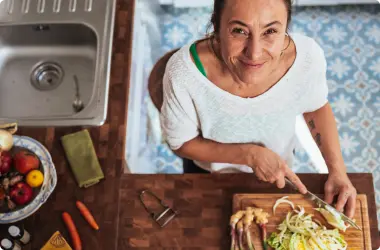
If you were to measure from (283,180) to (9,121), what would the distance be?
85cm

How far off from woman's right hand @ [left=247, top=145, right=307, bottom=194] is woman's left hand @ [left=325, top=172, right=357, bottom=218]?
76 mm

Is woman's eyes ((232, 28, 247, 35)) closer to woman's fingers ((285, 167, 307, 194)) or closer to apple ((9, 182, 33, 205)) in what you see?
woman's fingers ((285, 167, 307, 194))

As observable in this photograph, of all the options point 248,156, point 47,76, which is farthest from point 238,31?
point 47,76

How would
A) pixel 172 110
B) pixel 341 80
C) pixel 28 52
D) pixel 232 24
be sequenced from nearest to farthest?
pixel 232 24
pixel 172 110
pixel 28 52
pixel 341 80

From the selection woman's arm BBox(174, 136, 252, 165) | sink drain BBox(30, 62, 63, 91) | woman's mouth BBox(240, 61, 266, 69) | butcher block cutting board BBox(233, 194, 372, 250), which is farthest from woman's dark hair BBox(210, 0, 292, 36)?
sink drain BBox(30, 62, 63, 91)

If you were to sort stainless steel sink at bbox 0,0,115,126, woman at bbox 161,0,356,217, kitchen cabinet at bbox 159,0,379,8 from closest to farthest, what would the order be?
woman at bbox 161,0,356,217 → stainless steel sink at bbox 0,0,115,126 → kitchen cabinet at bbox 159,0,379,8

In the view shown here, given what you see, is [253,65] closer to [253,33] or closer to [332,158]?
[253,33]

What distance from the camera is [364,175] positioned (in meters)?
1.14

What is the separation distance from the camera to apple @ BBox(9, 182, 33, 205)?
1.12 m

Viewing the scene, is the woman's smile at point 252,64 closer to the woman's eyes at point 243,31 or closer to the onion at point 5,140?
the woman's eyes at point 243,31

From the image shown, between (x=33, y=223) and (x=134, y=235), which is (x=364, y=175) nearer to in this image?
(x=134, y=235)

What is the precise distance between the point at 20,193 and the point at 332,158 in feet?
2.85

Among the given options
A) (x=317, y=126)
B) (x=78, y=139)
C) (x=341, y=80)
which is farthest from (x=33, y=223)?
(x=341, y=80)

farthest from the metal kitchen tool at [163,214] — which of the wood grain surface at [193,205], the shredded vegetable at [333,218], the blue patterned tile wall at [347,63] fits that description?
the blue patterned tile wall at [347,63]
